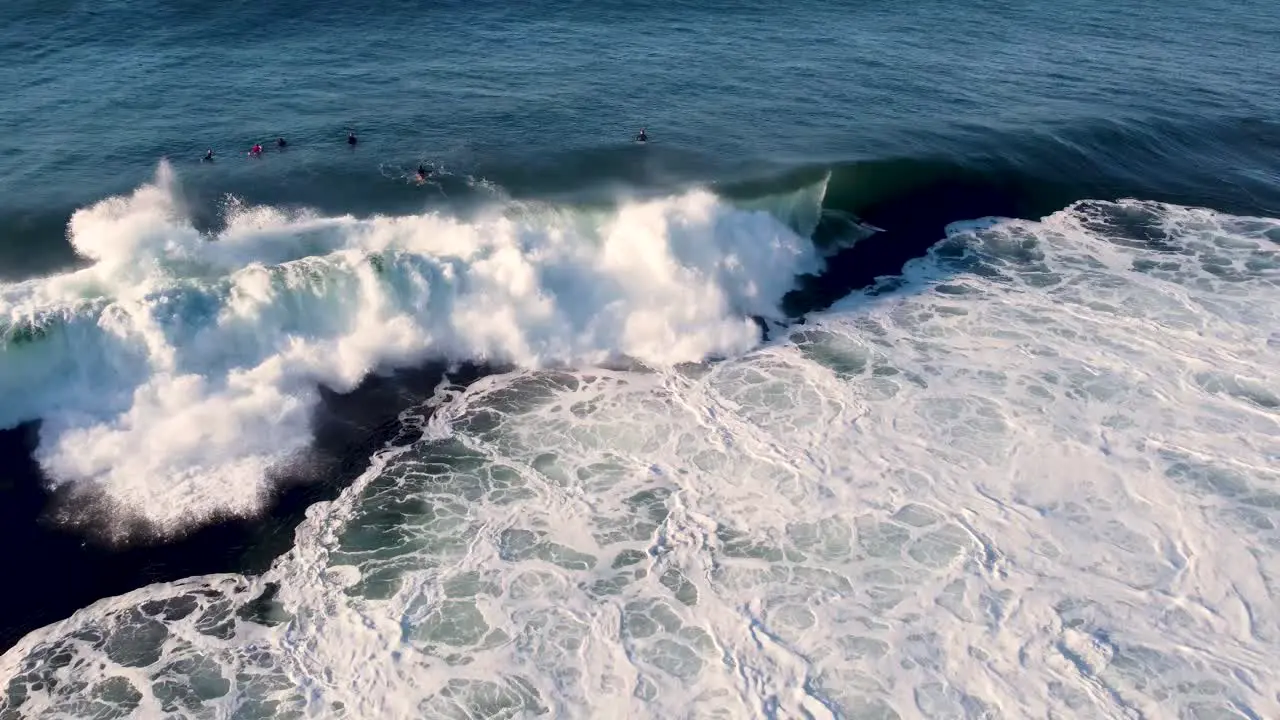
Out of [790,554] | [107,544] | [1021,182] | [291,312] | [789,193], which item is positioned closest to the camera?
[107,544]

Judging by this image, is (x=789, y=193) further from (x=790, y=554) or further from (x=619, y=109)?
(x=790, y=554)

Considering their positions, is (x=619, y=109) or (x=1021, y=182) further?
(x=619, y=109)

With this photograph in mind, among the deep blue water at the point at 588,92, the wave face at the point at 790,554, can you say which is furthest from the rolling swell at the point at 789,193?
the wave face at the point at 790,554

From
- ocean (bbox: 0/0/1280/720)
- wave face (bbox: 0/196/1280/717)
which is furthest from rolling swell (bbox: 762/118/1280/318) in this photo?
wave face (bbox: 0/196/1280/717)

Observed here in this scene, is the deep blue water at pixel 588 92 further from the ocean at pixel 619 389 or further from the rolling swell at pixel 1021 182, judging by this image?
the ocean at pixel 619 389

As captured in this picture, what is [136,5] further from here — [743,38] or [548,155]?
[743,38]

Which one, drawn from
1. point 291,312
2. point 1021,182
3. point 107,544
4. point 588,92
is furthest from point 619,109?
point 107,544
